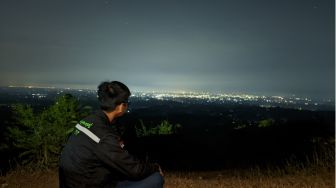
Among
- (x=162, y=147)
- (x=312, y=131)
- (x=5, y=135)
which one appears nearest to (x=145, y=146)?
(x=162, y=147)

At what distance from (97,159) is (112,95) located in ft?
2.54

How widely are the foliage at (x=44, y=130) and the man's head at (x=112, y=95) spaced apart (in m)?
→ 8.23

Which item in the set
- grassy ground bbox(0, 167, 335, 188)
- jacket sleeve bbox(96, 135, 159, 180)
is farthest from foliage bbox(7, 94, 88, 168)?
jacket sleeve bbox(96, 135, 159, 180)

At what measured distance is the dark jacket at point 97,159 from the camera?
4.29 metres

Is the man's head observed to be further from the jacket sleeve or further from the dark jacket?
the jacket sleeve

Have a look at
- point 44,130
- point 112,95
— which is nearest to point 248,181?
point 112,95

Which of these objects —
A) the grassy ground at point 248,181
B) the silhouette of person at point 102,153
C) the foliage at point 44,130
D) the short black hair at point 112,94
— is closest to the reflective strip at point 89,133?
the silhouette of person at point 102,153

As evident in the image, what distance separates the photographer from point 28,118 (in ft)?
42.7

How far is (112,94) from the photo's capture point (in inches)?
183

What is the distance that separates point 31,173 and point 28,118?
6.06 feet

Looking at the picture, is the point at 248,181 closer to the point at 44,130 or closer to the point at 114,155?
the point at 114,155

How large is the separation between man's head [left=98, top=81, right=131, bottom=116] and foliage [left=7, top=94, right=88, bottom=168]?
8.23m

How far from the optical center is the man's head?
15.3 ft

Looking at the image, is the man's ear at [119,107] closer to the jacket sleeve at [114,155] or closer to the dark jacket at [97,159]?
the dark jacket at [97,159]
